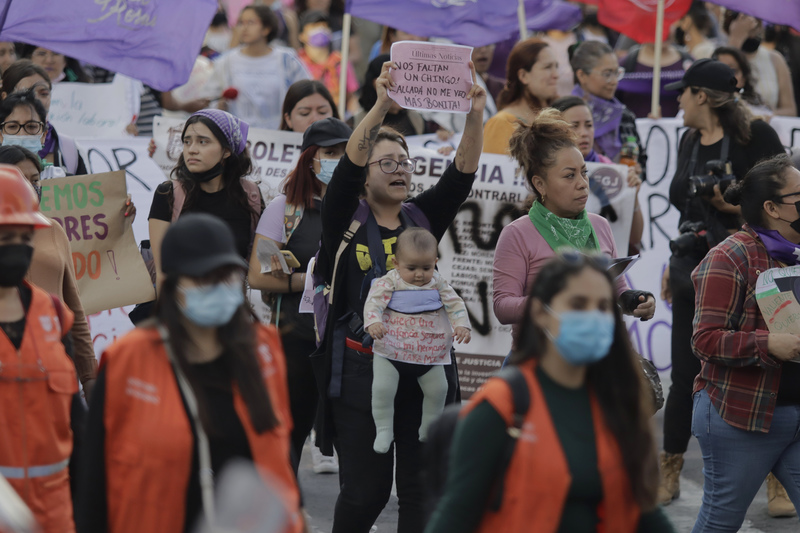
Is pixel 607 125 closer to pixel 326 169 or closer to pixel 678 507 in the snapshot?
pixel 678 507

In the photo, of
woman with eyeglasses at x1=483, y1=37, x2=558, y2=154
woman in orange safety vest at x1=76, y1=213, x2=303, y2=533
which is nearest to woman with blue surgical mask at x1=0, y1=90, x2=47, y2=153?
woman with eyeglasses at x1=483, y1=37, x2=558, y2=154

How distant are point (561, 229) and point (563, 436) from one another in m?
1.88

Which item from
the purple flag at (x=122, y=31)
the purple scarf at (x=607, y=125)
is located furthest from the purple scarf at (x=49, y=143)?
the purple scarf at (x=607, y=125)

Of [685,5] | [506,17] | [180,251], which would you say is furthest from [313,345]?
[685,5]

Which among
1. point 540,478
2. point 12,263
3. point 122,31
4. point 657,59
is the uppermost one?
point 657,59

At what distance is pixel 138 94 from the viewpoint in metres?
8.92

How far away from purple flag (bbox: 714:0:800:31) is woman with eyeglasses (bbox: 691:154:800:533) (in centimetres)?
409

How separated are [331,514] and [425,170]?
2334mm

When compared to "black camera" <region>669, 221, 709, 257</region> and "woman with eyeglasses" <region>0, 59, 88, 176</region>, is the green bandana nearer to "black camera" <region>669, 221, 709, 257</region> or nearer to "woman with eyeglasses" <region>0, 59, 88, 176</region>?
"black camera" <region>669, 221, 709, 257</region>

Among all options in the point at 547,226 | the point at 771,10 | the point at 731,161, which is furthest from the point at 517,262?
the point at 771,10

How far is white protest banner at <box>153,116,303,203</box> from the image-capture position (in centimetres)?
743

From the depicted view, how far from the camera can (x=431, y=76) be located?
4.62 meters

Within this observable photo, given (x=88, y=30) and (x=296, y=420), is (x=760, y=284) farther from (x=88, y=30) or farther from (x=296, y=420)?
(x=88, y=30)

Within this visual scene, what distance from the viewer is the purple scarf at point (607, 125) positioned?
7554 mm
